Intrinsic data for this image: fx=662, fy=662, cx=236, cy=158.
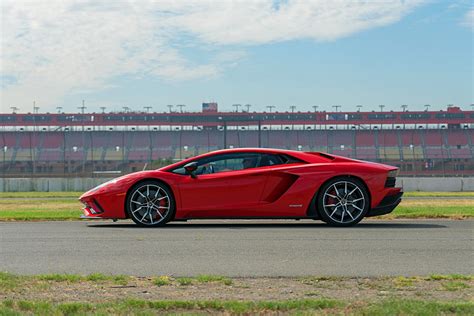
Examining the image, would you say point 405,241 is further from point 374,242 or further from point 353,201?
point 353,201

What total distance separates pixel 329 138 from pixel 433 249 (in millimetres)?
43174

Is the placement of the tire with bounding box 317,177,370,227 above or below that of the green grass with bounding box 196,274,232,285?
above

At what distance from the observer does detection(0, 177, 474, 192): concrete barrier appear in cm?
3412

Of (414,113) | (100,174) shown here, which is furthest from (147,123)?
(100,174)

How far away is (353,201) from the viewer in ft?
30.8

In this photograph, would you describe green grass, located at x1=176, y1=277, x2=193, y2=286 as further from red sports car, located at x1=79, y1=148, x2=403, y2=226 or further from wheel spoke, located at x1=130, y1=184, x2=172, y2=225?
wheel spoke, located at x1=130, y1=184, x2=172, y2=225

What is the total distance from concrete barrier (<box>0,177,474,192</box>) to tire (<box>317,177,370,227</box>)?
24270 millimetres

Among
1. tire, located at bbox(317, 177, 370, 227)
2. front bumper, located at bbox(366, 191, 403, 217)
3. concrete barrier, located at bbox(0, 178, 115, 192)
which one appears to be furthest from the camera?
concrete barrier, located at bbox(0, 178, 115, 192)

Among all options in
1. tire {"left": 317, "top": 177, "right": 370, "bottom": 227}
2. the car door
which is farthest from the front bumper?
the car door

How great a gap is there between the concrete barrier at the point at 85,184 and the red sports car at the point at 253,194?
24.2 meters

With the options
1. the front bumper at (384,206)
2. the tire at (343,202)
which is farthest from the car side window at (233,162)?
the front bumper at (384,206)

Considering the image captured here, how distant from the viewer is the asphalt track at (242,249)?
5.90m

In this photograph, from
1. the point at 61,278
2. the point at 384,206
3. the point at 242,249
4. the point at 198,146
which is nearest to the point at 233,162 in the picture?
the point at 384,206

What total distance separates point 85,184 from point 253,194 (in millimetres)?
28387
